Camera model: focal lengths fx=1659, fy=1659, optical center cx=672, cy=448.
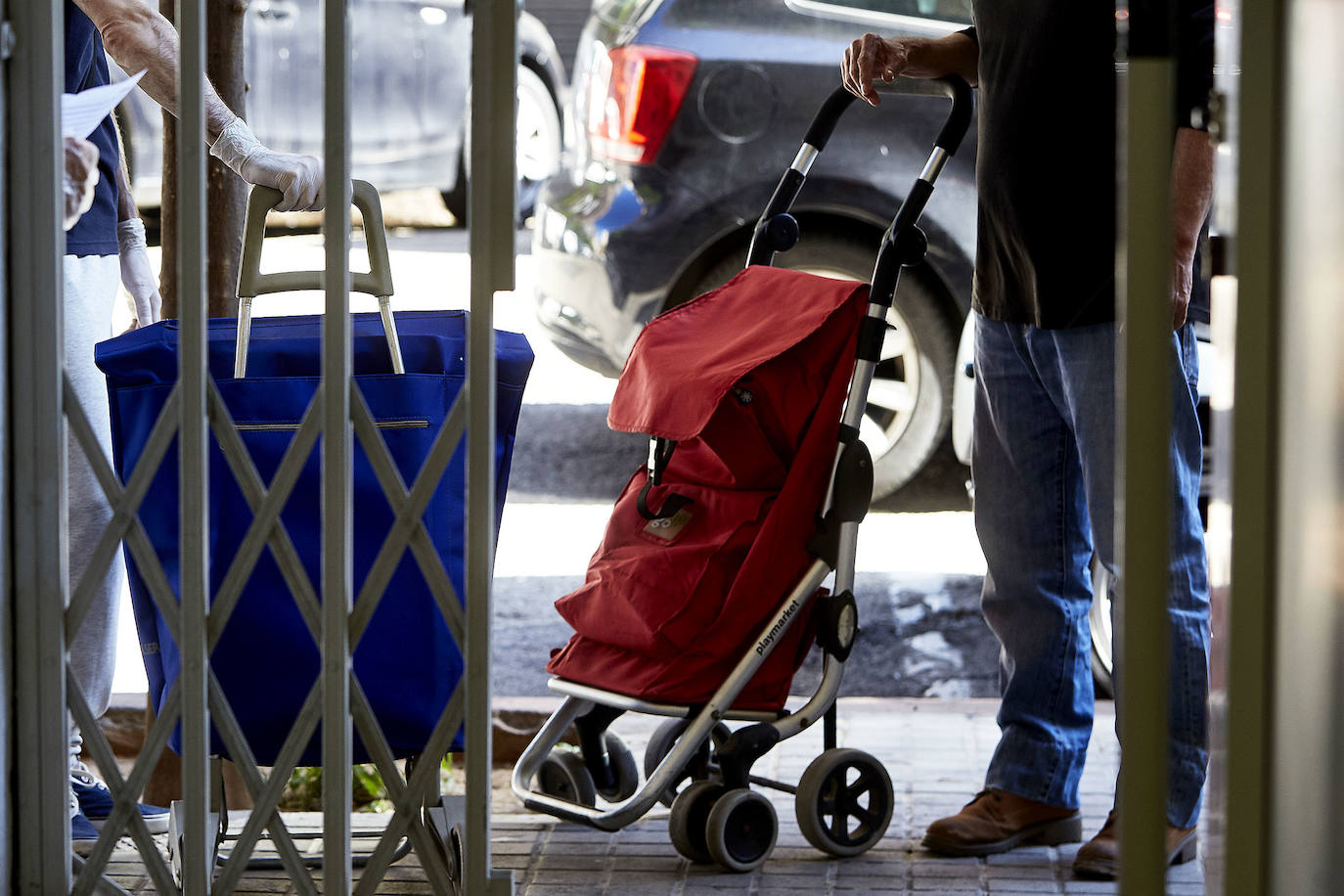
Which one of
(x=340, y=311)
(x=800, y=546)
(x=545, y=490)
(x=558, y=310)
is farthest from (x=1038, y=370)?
(x=545, y=490)

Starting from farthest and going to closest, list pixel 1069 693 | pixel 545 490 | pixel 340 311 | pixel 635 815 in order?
1. pixel 545 490
2. pixel 1069 693
3. pixel 635 815
4. pixel 340 311

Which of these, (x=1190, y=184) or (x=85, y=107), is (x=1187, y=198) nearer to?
(x=1190, y=184)

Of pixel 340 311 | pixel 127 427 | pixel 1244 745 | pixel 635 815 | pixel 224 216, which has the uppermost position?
pixel 224 216

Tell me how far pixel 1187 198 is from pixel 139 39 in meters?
1.75

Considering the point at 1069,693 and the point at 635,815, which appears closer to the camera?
the point at 635,815

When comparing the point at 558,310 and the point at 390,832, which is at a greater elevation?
the point at 558,310

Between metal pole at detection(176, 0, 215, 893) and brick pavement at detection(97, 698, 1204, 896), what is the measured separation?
613 mm

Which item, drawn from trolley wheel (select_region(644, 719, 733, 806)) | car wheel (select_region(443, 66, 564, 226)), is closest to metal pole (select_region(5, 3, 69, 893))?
trolley wheel (select_region(644, 719, 733, 806))

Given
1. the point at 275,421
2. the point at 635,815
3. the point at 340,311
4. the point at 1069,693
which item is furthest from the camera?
the point at 1069,693

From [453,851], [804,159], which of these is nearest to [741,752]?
[453,851]

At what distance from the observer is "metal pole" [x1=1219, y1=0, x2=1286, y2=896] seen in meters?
1.73

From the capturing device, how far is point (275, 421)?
8.55 ft

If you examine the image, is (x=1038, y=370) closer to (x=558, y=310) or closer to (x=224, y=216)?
(x=224, y=216)

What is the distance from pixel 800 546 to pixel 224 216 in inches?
54.9
